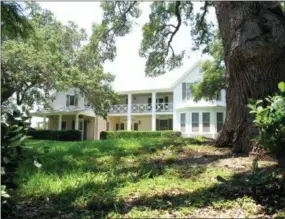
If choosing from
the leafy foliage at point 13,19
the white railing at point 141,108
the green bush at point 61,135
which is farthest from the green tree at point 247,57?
the white railing at point 141,108

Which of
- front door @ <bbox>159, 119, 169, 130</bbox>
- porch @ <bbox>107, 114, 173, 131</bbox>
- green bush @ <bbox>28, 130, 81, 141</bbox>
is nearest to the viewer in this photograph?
green bush @ <bbox>28, 130, 81, 141</bbox>

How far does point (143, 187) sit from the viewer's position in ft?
13.4

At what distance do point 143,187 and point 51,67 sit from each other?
1834 cm

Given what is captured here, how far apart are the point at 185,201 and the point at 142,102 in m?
30.4

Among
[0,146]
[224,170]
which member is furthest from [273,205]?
[0,146]

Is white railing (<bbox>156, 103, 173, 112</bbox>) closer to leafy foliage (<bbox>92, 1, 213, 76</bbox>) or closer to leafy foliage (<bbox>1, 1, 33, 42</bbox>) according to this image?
leafy foliage (<bbox>92, 1, 213, 76</bbox>)

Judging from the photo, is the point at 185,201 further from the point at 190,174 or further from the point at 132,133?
the point at 132,133

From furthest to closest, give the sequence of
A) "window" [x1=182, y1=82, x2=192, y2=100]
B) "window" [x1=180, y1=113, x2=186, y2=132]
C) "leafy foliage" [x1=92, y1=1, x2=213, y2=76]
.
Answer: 1. "window" [x1=182, y1=82, x2=192, y2=100]
2. "window" [x1=180, y1=113, x2=186, y2=132]
3. "leafy foliage" [x1=92, y1=1, x2=213, y2=76]

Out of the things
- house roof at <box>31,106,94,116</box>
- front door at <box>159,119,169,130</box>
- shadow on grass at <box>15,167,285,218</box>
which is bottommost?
shadow on grass at <box>15,167,285,218</box>

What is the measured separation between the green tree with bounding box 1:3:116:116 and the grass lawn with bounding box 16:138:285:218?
12062 millimetres

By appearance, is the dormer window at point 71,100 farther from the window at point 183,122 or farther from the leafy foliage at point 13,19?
the leafy foliage at point 13,19

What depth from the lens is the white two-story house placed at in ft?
95.2

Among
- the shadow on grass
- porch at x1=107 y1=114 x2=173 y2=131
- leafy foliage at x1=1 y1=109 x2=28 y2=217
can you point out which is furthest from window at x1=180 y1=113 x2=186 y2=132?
leafy foliage at x1=1 y1=109 x2=28 y2=217

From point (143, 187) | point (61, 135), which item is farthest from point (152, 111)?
point (143, 187)
